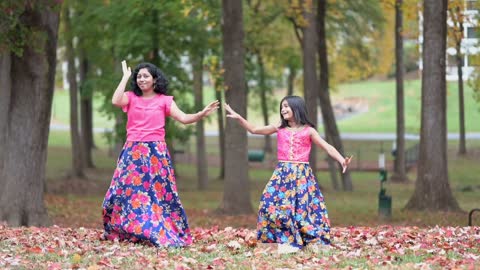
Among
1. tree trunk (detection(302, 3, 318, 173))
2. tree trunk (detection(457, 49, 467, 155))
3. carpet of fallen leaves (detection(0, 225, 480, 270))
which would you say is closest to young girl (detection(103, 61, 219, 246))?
carpet of fallen leaves (detection(0, 225, 480, 270))

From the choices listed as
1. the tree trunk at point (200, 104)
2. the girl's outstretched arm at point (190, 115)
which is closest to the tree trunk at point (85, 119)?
the tree trunk at point (200, 104)

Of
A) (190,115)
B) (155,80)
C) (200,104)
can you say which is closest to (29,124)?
(155,80)

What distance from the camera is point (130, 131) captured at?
11984 mm

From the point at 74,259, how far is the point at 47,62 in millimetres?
7646

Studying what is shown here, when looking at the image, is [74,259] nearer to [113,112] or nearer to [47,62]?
[47,62]

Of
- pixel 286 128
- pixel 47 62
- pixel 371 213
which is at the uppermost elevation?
pixel 47 62

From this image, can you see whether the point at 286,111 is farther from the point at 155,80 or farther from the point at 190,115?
the point at 155,80

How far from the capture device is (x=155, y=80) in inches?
476

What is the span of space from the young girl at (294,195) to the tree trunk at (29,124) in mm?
6043

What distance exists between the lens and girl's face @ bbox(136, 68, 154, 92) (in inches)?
472

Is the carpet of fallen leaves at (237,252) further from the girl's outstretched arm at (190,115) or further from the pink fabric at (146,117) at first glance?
the girl's outstretched arm at (190,115)

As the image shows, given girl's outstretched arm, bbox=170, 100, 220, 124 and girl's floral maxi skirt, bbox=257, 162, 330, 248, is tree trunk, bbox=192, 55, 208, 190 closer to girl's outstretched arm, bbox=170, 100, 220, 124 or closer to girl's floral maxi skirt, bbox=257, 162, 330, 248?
girl's outstretched arm, bbox=170, 100, 220, 124

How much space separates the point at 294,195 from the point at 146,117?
1838 mm

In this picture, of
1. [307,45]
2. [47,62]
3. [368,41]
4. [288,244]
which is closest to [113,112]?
[307,45]
